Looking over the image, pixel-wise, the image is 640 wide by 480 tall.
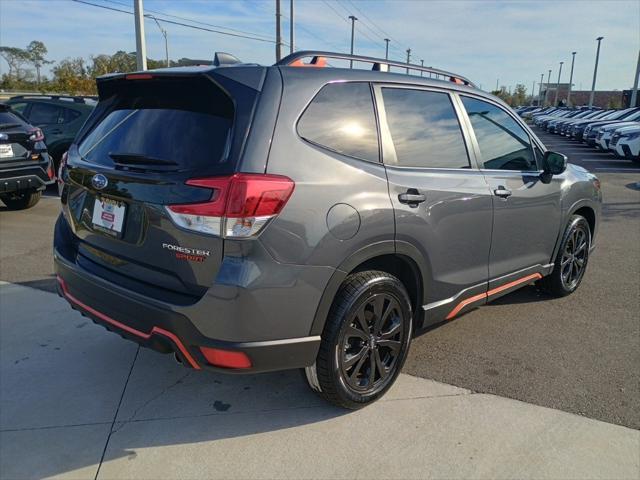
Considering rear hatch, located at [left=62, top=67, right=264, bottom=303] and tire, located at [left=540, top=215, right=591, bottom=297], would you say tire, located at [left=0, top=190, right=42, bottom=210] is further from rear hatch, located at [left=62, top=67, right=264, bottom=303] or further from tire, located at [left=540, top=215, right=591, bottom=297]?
tire, located at [left=540, top=215, right=591, bottom=297]

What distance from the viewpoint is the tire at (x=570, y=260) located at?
4.55 m

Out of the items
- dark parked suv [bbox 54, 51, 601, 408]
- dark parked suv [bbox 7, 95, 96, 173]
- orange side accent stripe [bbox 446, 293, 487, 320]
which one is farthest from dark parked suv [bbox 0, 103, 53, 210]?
orange side accent stripe [bbox 446, 293, 487, 320]

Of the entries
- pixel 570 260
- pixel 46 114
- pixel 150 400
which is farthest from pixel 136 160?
pixel 46 114

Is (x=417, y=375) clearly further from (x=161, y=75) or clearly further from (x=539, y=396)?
(x=161, y=75)

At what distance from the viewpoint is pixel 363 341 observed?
2.90 meters

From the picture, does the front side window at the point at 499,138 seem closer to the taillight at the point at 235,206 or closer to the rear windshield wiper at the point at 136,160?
the taillight at the point at 235,206

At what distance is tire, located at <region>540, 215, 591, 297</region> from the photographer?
4547mm

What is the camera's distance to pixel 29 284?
4887mm

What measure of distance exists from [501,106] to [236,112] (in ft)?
7.75

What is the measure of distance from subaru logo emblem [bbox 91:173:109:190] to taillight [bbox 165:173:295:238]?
652 mm

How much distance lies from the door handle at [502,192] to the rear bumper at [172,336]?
5.82ft

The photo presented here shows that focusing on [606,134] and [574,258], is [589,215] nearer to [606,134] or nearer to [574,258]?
[574,258]

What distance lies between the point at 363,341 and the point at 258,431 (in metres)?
0.73

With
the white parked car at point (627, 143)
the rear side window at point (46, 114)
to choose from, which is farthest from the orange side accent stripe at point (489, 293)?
the white parked car at point (627, 143)
